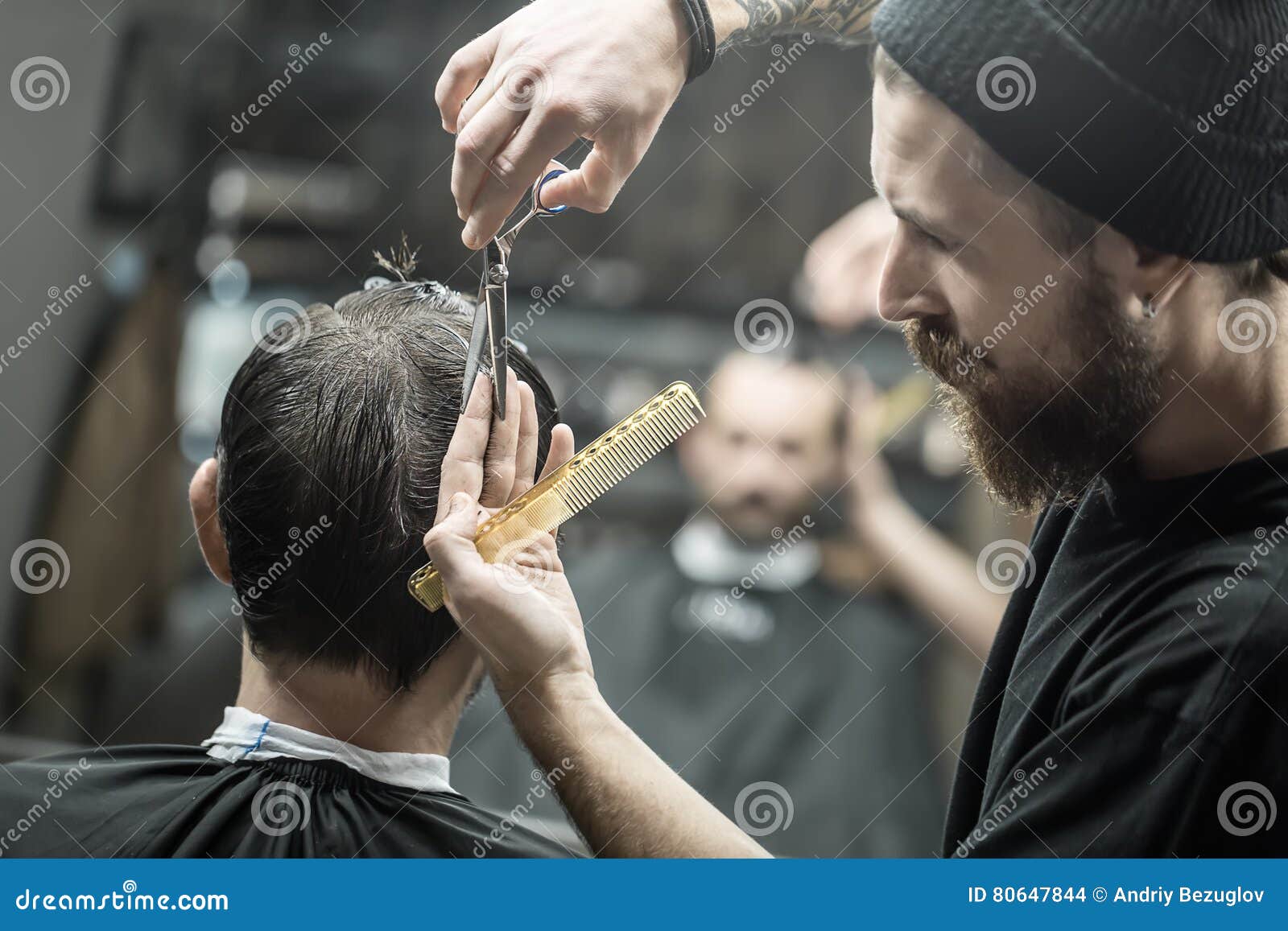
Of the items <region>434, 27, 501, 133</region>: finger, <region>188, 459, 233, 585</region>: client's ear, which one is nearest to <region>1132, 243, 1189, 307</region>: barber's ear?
<region>434, 27, 501, 133</region>: finger

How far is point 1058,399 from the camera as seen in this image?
1.23 m

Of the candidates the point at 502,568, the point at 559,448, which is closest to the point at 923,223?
the point at 559,448

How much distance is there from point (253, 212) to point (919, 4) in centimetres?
250

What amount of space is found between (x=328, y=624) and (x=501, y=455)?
33 cm

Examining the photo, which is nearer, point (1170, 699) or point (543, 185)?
point (1170, 699)

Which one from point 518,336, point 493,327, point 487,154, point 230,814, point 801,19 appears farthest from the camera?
point 518,336

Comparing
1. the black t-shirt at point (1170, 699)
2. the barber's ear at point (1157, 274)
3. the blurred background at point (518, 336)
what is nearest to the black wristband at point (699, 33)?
the barber's ear at point (1157, 274)

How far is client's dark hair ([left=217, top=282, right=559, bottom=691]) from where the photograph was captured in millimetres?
1228

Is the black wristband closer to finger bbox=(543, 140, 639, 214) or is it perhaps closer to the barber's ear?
finger bbox=(543, 140, 639, 214)

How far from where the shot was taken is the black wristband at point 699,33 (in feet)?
3.94

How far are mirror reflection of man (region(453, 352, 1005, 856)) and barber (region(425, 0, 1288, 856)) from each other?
198 cm

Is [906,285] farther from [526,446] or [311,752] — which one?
[311,752]

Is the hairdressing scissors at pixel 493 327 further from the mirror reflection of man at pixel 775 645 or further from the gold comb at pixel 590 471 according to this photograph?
the mirror reflection of man at pixel 775 645

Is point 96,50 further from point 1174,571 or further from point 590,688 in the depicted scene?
point 1174,571
